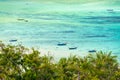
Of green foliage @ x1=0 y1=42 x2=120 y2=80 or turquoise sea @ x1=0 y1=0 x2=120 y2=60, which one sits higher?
green foliage @ x1=0 y1=42 x2=120 y2=80

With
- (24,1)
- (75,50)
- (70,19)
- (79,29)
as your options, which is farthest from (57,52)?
(24,1)

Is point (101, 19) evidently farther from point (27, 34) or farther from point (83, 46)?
point (83, 46)

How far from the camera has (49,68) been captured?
28.2m

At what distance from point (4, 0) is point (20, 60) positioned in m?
133

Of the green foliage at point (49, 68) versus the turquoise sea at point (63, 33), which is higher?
the green foliage at point (49, 68)

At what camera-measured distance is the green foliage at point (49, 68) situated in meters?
28.1

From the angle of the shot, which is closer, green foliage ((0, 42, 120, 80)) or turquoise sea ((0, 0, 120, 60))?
green foliage ((0, 42, 120, 80))

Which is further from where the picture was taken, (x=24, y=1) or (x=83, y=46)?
(x=24, y=1)

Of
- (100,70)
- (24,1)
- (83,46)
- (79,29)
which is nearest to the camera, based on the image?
(100,70)

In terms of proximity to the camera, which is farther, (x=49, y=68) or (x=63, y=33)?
(x=63, y=33)

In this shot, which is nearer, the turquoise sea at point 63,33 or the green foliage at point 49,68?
the green foliage at point 49,68

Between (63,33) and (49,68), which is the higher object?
(49,68)

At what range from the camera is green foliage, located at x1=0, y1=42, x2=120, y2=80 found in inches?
1107

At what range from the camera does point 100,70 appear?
2941 cm
